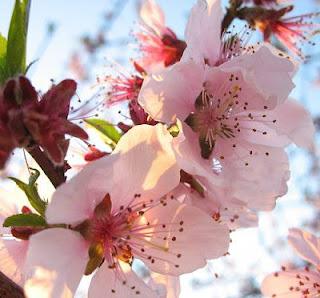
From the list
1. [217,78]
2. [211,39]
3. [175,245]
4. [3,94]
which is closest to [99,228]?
[175,245]

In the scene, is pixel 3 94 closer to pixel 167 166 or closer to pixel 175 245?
pixel 167 166

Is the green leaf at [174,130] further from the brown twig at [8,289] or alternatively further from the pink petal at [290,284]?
the pink petal at [290,284]

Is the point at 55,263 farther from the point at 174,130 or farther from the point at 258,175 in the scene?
the point at 258,175

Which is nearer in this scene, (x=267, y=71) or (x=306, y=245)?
(x=267, y=71)

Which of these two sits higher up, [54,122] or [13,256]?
[54,122]

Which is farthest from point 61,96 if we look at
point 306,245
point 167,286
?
point 306,245

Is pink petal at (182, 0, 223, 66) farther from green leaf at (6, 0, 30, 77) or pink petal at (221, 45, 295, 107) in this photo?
green leaf at (6, 0, 30, 77)
